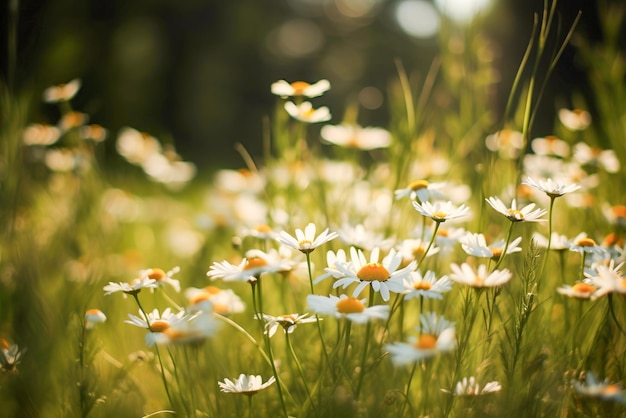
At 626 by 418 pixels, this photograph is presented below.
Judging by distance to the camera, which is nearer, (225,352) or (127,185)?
(225,352)

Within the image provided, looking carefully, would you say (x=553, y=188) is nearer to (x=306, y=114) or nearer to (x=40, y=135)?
(x=306, y=114)

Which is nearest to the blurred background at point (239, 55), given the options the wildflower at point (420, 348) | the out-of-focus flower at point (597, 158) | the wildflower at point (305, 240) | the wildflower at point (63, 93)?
the wildflower at point (63, 93)

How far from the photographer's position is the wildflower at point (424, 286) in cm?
86

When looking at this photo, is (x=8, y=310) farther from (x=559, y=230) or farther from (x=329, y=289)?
(x=559, y=230)

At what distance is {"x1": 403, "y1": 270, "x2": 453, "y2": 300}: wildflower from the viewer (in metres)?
0.86

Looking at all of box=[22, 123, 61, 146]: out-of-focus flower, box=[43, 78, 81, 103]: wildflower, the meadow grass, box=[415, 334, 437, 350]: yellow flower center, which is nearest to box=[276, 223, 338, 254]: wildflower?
the meadow grass

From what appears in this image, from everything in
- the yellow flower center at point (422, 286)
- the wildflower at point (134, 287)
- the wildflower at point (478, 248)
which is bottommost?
the wildflower at point (134, 287)

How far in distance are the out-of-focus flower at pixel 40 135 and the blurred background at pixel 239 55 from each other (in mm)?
1013

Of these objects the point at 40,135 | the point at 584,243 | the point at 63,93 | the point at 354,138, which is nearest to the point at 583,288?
the point at 584,243

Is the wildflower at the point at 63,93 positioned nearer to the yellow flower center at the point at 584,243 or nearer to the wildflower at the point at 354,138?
the wildflower at the point at 354,138

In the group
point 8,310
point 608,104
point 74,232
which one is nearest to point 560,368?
point 608,104

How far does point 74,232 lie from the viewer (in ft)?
5.37

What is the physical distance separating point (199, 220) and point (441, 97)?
0.91 meters

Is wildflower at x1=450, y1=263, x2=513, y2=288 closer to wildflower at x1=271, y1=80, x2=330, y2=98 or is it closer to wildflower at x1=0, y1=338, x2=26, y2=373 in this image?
wildflower at x1=271, y1=80, x2=330, y2=98
